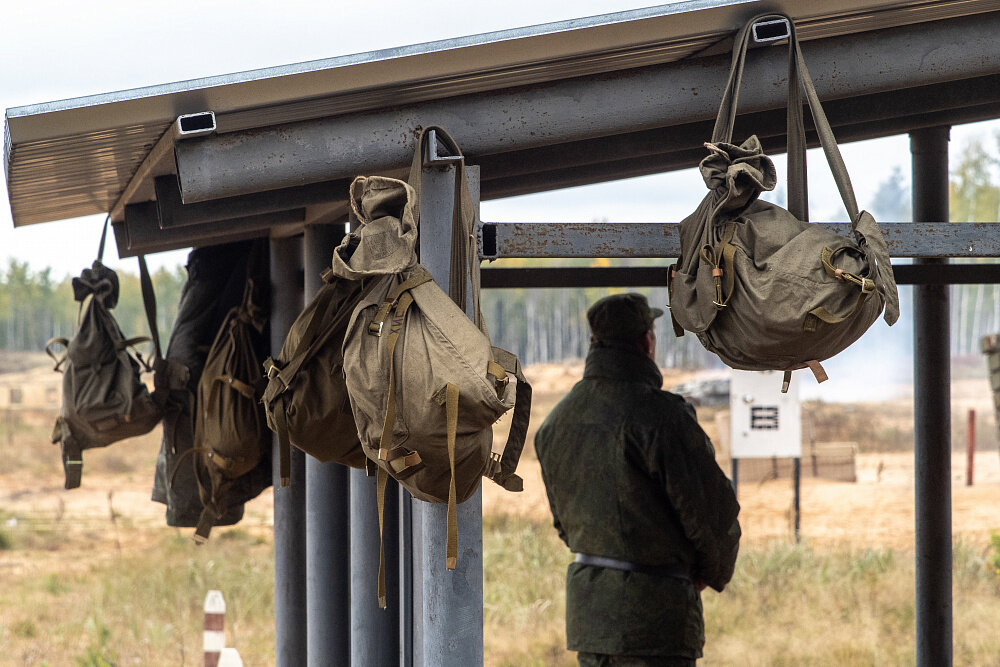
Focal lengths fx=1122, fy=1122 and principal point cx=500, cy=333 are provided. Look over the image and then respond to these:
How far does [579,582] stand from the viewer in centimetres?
438

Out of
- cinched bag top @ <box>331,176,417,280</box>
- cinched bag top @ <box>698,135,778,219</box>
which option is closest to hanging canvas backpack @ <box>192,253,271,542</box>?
cinched bag top @ <box>331,176,417,280</box>

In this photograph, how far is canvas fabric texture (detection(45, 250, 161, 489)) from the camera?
4176mm

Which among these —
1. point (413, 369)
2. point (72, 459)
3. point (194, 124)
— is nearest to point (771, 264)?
point (413, 369)

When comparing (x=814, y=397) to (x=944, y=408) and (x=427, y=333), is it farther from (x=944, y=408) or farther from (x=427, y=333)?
(x=427, y=333)

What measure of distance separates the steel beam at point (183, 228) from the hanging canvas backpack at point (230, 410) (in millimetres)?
344

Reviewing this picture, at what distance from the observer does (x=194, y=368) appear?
14.7ft

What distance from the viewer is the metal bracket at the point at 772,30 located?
257 centimetres

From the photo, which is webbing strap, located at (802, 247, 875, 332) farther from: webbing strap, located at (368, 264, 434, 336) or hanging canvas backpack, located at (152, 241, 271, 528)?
hanging canvas backpack, located at (152, 241, 271, 528)

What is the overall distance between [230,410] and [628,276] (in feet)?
5.26

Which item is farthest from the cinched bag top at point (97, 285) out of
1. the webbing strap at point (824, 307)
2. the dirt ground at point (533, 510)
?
the dirt ground at point (533, 510)

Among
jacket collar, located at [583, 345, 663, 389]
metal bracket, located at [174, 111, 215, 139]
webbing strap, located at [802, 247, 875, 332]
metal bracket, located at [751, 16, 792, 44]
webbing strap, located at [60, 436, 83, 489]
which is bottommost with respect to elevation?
webbing strap, located at [60, 436, 83, 489]

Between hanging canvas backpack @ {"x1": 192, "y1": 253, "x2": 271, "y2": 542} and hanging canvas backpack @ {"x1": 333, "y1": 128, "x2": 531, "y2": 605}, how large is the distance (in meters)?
1.87

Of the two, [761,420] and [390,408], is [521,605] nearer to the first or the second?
[761,420]

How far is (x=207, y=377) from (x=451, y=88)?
1.98 m
